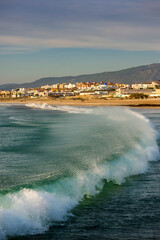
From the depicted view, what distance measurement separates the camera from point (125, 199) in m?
11.0

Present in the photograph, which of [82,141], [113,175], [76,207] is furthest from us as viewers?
[82,141]

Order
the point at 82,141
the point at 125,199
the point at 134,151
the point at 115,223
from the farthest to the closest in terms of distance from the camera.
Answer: the point at 82,141 < the point at 134,151 < the point at 125,199 < the point at 115,223

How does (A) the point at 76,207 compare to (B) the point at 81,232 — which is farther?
(A) the point at 76,207

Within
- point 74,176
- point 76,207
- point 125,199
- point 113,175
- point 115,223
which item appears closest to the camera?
point 115,223

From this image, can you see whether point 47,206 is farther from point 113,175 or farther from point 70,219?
point 113,175

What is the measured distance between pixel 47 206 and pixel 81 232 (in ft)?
4.13

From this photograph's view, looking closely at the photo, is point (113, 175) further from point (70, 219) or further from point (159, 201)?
point (70, 219)

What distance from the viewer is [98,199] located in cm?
1101

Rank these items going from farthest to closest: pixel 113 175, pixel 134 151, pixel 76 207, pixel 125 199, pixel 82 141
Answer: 1. pixel 82 141
2. pixel 134 151
3. pixel 113 175
4. pixel 125 199
5. pixel 76 207

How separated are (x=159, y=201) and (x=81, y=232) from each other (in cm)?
298

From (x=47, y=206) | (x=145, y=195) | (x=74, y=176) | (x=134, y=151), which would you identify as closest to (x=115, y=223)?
(x=47, y=206)

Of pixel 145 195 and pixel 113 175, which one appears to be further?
pixel 113 175

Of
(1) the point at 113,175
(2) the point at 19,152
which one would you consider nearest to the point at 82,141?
(2) the point at 19,152

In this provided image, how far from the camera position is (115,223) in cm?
902
